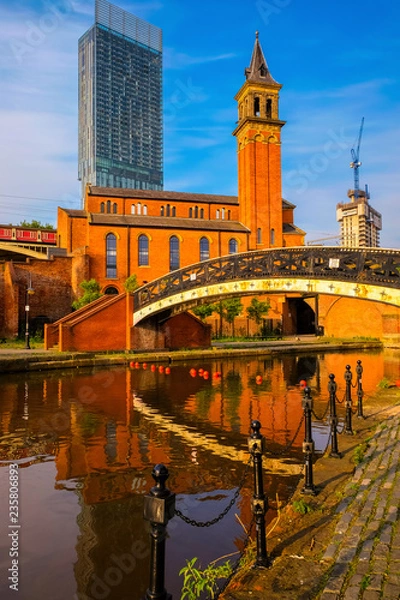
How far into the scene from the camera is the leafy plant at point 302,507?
4750 mm

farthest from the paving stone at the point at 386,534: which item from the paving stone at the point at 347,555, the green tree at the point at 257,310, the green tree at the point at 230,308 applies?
the green tree at the point at 257,310

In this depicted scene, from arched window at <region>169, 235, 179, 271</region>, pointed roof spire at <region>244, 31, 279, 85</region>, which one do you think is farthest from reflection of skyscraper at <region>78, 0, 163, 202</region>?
arched window at <region>169, 235, 179, 271</region>

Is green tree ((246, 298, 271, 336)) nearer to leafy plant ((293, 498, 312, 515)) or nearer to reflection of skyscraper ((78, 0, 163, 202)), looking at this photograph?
leafy plant ((293, 498, 312, 515))

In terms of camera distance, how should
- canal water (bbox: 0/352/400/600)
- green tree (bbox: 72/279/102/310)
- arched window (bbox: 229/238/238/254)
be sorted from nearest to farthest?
canal water (bbox: 0/352/400/600), green tree (bbox: 72/279/102/310), arched window (bbox: 229/238/238/254)

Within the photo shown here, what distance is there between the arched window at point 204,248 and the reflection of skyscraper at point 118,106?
10823 cm

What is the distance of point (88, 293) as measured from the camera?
113ft

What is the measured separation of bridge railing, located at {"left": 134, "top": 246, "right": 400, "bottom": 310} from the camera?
44.7 feet

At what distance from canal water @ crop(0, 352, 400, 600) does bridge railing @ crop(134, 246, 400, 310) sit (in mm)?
3976

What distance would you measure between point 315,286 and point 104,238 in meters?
28.0

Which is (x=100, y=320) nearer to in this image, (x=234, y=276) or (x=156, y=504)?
A: (x=234, y=276)

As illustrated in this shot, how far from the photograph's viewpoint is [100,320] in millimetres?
24562

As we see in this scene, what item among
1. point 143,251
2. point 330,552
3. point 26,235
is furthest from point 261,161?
point 330,552

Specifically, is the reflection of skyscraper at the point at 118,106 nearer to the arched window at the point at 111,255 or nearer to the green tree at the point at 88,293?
the arched window at the point at 111,255

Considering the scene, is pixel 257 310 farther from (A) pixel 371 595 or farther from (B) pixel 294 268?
(A) pixel 371 595
